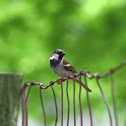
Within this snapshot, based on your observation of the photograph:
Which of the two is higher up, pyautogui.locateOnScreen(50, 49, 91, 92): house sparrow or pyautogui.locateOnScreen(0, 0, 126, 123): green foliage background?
pyautogui.locateOnScreen(0, 0, 126, 123): green foliage background

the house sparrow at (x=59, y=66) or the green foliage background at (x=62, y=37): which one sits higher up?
the green foliage background at (x=62, y=37)

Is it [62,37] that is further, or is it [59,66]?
[62,37]

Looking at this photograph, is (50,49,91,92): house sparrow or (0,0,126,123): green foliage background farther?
(0,0,126,123): green foliage background

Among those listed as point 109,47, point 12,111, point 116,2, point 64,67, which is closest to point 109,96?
point 109,47

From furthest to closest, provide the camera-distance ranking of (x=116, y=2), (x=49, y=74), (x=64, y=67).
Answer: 1. (x=49, y=74)
2. (x=116, y=2)
3. (x=64, y=67)

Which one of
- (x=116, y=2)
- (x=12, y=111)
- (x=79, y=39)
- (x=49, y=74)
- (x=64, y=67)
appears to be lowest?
(x=12, y=111)

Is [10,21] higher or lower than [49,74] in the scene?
higher

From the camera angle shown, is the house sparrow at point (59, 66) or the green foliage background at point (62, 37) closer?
the house sparrow at point (59, 66)

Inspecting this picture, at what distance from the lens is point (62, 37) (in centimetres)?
859

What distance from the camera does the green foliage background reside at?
8.36m

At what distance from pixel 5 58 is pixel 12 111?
6.68m

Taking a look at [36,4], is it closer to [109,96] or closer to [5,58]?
[5,58]

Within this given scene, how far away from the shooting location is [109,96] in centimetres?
849

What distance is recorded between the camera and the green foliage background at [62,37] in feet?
27.4
